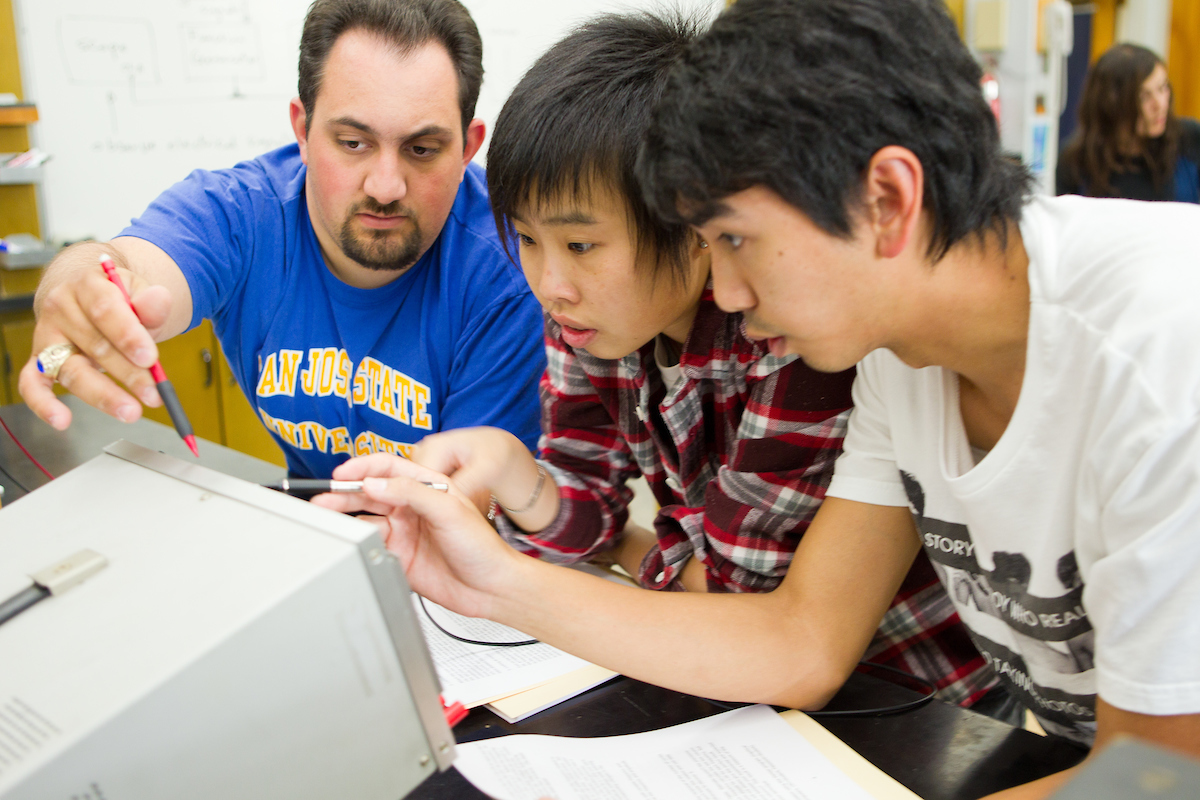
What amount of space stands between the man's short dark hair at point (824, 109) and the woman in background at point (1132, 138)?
3308 millimetres

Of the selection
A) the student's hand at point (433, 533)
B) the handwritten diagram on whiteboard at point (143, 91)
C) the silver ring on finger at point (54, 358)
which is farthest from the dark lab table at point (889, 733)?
the handwritten diagram on whiteboard at point (143, 91)

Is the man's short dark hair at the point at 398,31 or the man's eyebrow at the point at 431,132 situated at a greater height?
the man's short dark hair at the point at 398,31

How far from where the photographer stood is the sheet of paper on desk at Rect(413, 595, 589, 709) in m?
Answer: 0.82

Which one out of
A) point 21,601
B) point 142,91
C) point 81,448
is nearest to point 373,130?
point 81,448

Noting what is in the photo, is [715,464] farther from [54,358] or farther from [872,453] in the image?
[54,358]

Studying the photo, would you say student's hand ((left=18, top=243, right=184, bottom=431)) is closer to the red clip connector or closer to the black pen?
the black pen

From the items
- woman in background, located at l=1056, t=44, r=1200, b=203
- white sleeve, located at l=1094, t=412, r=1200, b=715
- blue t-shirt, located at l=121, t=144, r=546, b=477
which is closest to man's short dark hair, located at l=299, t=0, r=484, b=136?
blue t-shirt, located at l=121, t=144, r=546, b=477

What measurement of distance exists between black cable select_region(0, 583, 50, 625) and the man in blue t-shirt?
73 cm

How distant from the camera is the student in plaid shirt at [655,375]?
→ 0.88 metres

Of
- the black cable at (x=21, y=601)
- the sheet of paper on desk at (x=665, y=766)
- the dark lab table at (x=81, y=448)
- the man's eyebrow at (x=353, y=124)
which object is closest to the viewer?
the black cable at (x=21, y=601)

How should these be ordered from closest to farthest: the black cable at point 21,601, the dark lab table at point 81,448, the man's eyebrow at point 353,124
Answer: the black cable at point 21,601 → the man's eyebrow at point 353,124 → the dark lab table at point 81,448

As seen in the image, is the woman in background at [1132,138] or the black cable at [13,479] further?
the woman in background at [1132,138]

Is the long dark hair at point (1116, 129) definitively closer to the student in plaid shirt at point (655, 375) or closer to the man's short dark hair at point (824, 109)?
the student in plaid shirt at point (655, 375)

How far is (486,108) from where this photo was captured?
3.21 metres
